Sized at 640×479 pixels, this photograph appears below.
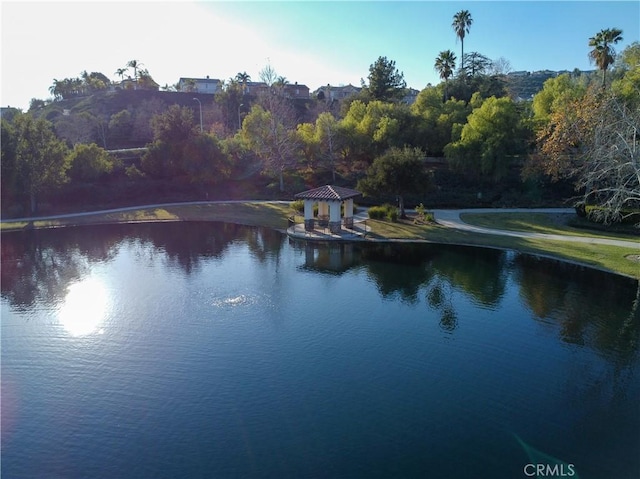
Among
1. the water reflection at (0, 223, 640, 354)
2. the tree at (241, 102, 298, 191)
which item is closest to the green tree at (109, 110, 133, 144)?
the tree at (241, 102, 298, 191)

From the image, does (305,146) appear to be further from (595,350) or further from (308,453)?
(308,453)

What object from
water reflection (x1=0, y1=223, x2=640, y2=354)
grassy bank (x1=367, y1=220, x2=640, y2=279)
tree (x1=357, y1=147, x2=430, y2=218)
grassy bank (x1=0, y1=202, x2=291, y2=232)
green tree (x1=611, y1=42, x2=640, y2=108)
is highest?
green tree (x1=611, y1=42, x2=640, y2=108)

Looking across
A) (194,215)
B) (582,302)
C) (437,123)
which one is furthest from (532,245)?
(194,215)

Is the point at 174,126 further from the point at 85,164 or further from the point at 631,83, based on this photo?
the point at 631,83

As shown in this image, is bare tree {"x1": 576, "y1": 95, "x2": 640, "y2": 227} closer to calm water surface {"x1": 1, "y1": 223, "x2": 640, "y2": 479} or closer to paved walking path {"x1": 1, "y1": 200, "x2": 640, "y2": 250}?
paved walking path {"x1": 1, "y1": 200, "x2": 640, "y2": 250}

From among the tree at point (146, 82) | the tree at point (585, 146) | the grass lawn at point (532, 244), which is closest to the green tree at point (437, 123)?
the tree at point (585, 146)

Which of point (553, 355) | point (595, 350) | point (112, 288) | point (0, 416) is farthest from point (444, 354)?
point (112, 288)
